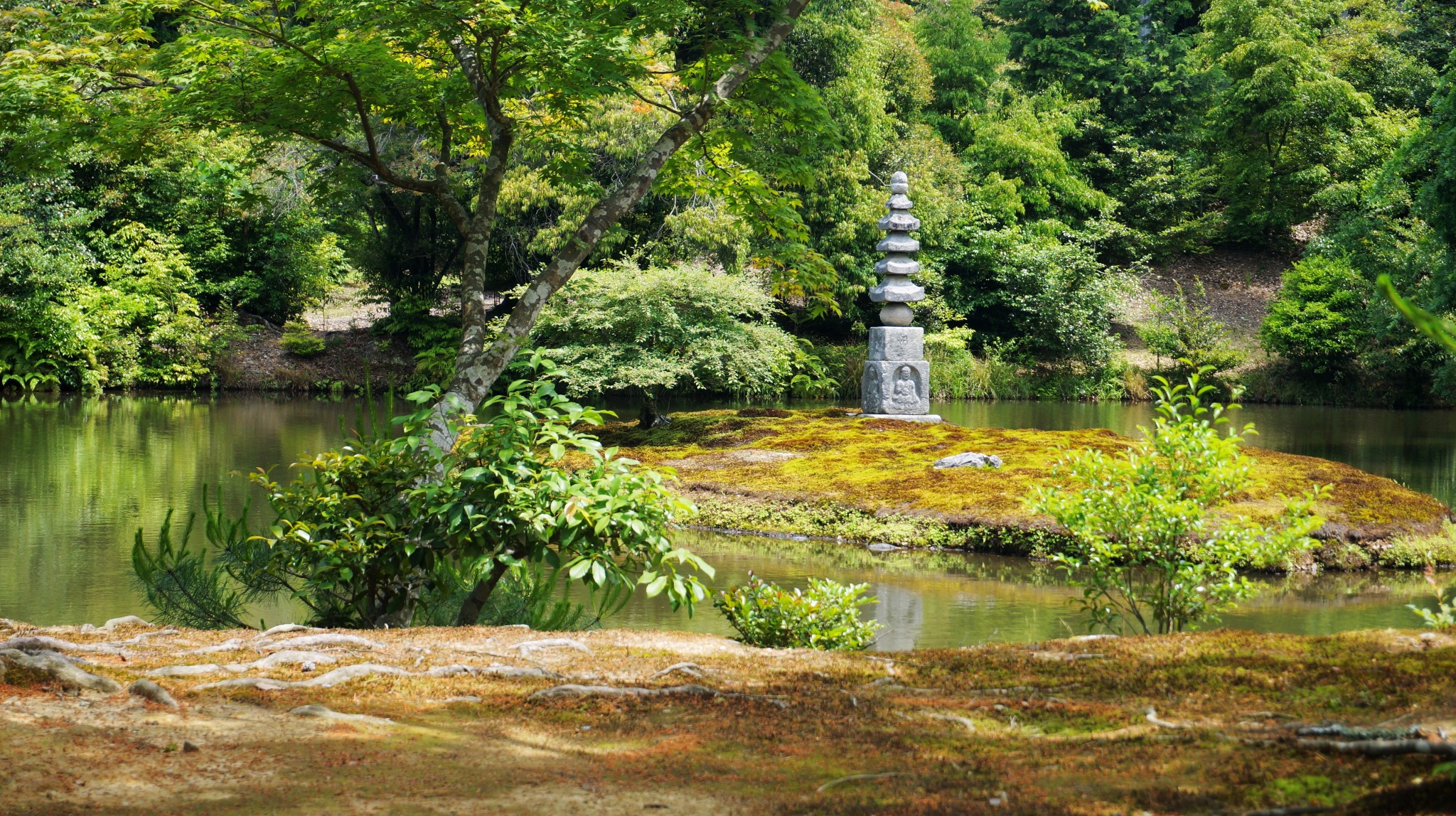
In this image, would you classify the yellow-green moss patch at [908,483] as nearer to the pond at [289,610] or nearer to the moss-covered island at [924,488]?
the moss-covered island at [924,488]

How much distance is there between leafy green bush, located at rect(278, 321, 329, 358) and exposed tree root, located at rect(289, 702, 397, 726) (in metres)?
23.0

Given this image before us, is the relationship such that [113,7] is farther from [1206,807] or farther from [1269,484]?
[1269,484]

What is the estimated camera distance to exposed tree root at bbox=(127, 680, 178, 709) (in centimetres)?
344

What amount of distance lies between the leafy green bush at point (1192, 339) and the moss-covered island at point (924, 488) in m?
14.2

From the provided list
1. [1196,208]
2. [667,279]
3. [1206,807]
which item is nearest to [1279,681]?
[1206,807]

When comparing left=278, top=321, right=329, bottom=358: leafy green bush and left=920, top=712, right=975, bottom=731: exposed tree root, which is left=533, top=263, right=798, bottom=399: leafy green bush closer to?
left=920, top=712, right=975, bottom=731: exposed tree root

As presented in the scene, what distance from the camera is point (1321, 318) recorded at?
2481 centimetres

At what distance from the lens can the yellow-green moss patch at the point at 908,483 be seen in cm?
938

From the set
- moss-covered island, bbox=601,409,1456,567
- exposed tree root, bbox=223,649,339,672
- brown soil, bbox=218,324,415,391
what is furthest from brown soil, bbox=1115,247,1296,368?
exposed tree root, bbox=223,649,339,672

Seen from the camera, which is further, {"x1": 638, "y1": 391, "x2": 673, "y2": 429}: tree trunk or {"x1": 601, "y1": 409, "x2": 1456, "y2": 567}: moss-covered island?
{"x1": 638, "y1": 391, "x2": 673, "y2": 429}: tree trunk

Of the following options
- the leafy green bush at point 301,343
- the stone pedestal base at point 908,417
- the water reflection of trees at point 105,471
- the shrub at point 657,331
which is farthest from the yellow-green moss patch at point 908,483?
the leafy green bush at point 301,343

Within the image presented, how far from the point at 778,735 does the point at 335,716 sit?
129cm

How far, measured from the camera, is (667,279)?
14.8 m

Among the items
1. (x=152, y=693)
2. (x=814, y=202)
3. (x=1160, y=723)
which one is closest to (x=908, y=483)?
(x=1160, y=723)
